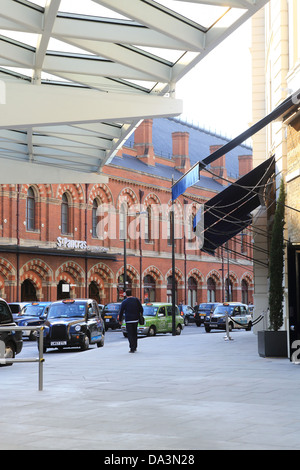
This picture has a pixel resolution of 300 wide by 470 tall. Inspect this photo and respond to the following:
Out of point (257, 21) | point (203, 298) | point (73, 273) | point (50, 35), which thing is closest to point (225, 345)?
point (257, 21)

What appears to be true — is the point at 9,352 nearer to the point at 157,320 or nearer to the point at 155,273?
the point at 157,320

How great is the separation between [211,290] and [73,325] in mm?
50003

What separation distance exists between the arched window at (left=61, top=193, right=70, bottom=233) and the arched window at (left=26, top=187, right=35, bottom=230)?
3.44 metres

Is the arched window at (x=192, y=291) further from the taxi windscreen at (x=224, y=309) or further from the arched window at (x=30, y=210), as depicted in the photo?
the taxi windscreen at (x=224, y=309)

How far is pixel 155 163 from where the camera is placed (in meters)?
70.9

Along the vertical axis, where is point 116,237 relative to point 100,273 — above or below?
above

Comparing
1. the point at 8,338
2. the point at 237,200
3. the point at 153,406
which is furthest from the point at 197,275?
the point at 153,406

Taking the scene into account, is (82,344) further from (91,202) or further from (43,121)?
(91,202)

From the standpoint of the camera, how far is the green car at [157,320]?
36688 millimetres

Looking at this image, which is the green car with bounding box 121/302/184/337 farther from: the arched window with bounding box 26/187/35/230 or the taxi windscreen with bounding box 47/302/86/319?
the arched window with bounding box 26/187/35/230

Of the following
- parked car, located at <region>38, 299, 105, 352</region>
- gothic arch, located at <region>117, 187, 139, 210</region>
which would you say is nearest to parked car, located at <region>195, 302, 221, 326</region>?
gothic arch, located at <region>117, 187, 139, 210</region>

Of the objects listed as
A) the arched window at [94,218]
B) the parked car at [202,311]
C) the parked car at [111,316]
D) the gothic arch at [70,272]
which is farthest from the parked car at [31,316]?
the arched window at [94,218]

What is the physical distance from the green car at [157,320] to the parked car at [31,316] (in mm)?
4013

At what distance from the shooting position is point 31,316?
1452 inches
